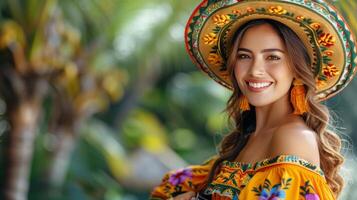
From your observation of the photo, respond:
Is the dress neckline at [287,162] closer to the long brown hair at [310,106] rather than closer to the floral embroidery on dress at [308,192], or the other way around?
the floral embroidery on dress at [308,192]

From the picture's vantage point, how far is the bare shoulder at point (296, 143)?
254 cm

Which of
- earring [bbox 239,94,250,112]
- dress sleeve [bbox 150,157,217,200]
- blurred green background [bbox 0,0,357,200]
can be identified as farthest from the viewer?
blurred green background [bbox 0,0,357,200]

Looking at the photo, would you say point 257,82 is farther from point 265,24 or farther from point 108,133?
point 108,133

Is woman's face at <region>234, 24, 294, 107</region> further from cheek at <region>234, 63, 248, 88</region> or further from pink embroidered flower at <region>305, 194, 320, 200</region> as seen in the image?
pink embroidered flower at <region>305, 194, 320, 200</region>

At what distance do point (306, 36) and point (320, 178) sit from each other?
1.80 feet

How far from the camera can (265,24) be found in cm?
274

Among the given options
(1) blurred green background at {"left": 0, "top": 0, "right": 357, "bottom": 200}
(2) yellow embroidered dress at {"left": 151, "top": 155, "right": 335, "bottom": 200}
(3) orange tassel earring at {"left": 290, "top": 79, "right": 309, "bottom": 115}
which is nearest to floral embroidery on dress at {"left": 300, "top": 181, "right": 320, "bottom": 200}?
(2) yellow embroidered dress at {"left": 151, "top": 155, "right": 335, "bottom": 200}

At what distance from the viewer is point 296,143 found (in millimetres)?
2555

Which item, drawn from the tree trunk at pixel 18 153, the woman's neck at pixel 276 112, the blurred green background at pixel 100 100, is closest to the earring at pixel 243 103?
the woman's neck at pixel 276 112

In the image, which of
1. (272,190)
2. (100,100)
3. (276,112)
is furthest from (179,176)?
(100,100)

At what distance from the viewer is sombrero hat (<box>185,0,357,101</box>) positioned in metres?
2.62

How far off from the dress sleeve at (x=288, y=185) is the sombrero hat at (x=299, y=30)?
19.1 inches

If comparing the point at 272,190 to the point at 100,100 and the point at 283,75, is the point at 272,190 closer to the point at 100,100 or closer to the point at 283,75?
the point at 283,75

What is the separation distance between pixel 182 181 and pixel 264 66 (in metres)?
0.81
